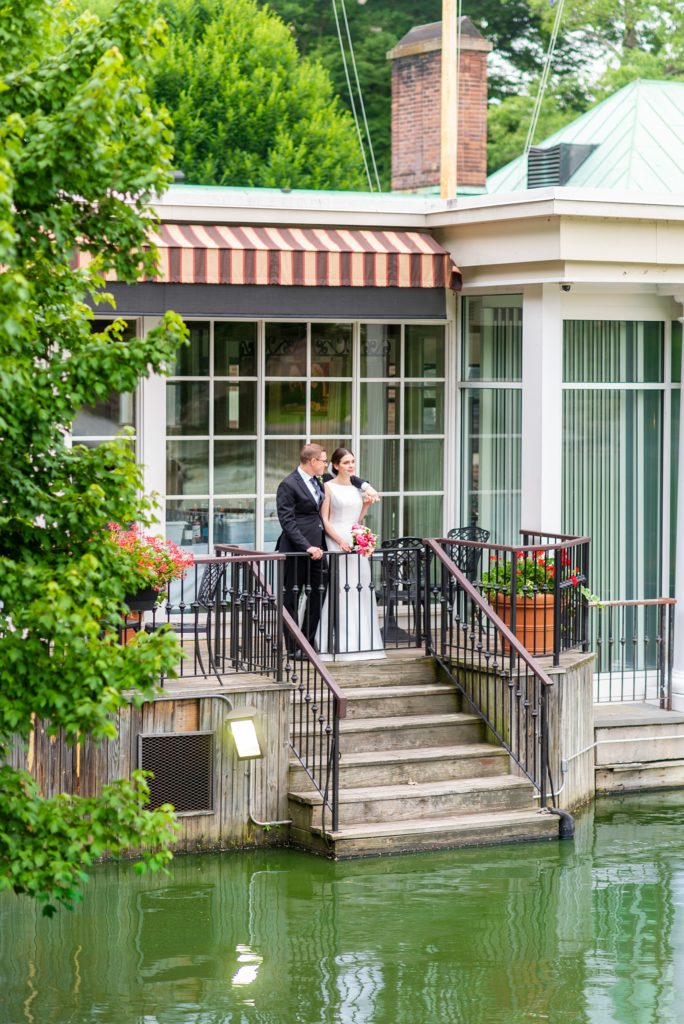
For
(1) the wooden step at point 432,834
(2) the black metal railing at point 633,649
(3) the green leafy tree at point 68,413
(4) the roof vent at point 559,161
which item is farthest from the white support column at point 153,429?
(3) the green leafy tree at point 68,413

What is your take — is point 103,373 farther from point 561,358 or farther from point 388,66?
point 388,66

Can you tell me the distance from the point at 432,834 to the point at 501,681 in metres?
1.37

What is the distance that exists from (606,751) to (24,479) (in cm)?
696

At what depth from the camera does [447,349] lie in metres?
14.1

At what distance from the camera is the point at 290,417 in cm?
1388

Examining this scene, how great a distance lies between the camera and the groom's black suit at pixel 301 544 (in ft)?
38.0

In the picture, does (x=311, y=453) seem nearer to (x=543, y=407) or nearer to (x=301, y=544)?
(x=301, y=544)

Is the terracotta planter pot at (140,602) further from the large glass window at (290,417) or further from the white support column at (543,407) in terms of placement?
the white support column at (543,407)

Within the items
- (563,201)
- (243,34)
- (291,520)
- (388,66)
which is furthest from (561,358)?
(388,66)

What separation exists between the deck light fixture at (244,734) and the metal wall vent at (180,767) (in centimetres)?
21

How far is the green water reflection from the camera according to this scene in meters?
7.93

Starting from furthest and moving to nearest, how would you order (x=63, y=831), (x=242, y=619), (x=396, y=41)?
(x=396, y=41) → (x=242, y=619) → (x=63, y=831)

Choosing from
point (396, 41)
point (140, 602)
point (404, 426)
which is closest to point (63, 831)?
point (140, 602)

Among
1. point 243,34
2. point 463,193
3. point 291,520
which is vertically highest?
point 243,34
